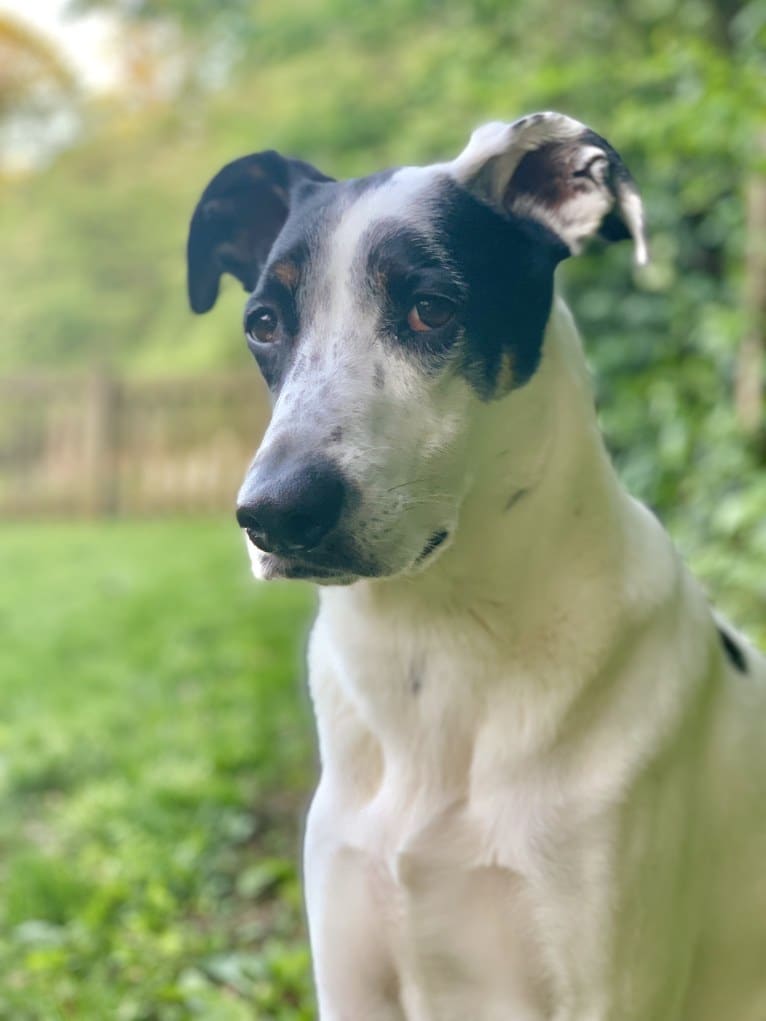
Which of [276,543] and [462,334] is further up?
[462,334]

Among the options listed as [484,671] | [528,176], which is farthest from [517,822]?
[528,176]

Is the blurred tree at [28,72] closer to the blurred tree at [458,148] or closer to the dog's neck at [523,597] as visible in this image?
the blurred tree at [458,148]

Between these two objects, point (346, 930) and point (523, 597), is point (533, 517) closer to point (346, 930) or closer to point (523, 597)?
point (523, 597)

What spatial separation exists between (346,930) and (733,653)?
54cm

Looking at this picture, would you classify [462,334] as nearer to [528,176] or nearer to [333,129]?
[528,176]

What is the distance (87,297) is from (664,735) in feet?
18.3

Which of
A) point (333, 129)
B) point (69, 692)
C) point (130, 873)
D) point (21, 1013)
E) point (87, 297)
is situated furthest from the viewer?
point (87, 297)

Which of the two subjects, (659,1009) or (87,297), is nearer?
(659,1009)

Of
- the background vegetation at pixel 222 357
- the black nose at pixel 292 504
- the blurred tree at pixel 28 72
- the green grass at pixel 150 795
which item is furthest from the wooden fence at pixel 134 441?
the black nose at pixel 292 504

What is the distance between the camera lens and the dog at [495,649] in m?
1.08

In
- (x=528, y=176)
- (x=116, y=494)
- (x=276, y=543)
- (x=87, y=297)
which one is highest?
(x=528, y=176)

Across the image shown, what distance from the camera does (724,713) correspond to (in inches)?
49.2

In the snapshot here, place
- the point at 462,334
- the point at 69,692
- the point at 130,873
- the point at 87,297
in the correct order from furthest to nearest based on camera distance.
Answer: the point at 87,297
the point at 69,692
the point at 130,873
the point at 462,334

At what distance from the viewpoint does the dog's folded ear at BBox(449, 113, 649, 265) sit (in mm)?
1141
